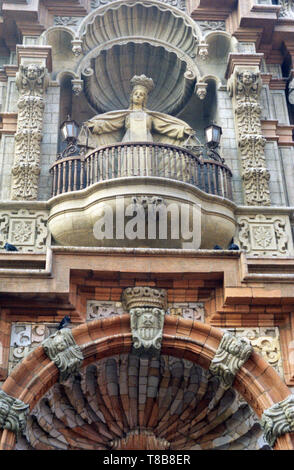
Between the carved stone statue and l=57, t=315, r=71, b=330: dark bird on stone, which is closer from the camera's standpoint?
l=57, t=315, r=71, b=330: dark bird on stone

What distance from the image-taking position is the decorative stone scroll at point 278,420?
9812 millimetres

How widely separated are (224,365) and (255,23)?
780cm

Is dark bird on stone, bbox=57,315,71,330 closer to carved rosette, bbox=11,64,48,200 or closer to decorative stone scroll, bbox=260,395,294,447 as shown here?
carved rosette, bbox=11,64,48,200

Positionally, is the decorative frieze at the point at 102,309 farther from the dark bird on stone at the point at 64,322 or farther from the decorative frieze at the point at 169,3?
the decorative frieze at the point at 169,3

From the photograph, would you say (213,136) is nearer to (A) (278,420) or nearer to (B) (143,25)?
(B) (143,25)

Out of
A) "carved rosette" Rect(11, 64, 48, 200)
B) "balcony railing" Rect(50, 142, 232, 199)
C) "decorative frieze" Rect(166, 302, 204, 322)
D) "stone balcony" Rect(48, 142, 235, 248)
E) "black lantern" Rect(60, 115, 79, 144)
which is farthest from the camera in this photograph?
"black lantern" Rect(60, 115, 79, 144)

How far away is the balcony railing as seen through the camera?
12.1m

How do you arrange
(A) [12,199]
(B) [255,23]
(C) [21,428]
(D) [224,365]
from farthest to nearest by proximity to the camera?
1. (B) [255,23]
2. (A) [12,199]
3. (D) [224,365]
4. (C) [21,428]

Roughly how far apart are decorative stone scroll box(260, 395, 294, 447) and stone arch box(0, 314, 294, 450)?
0.30ft

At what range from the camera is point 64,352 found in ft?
33.5

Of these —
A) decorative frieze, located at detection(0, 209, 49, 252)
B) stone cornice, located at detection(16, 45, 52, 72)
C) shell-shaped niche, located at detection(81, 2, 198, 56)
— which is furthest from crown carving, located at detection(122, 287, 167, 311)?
shell-shaped niche, located at detection(81, 2, 198, 56)
